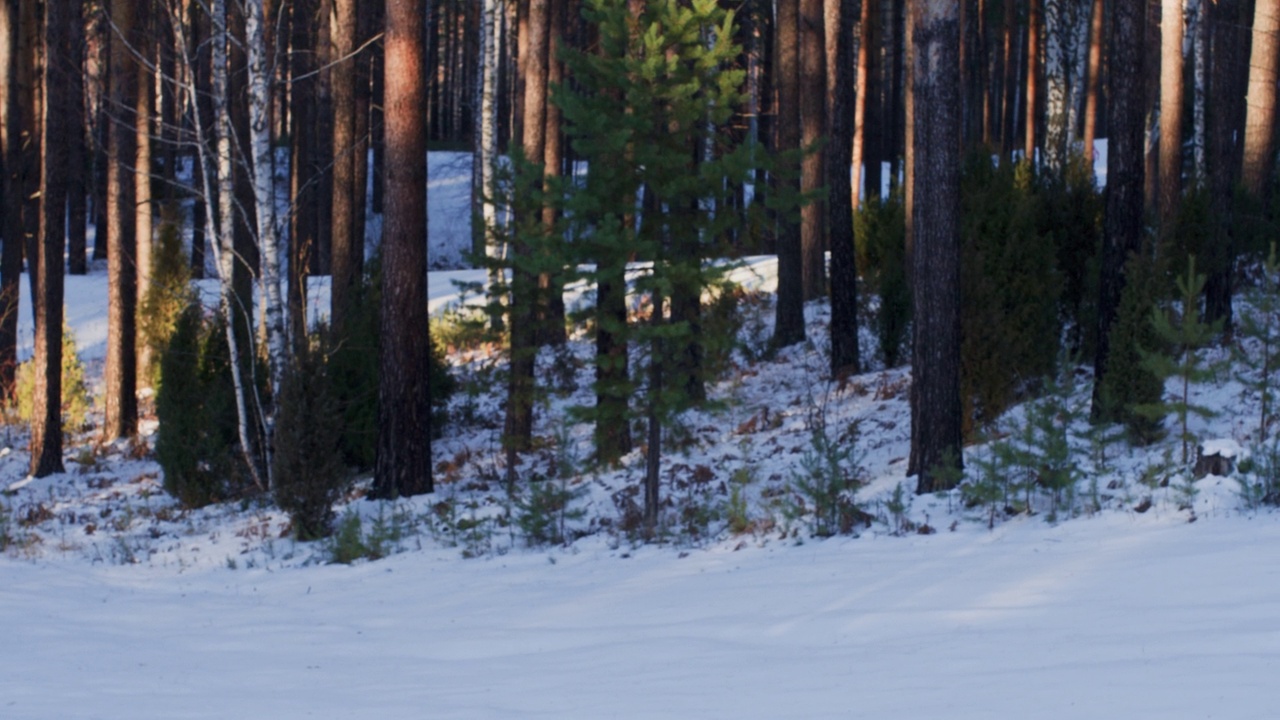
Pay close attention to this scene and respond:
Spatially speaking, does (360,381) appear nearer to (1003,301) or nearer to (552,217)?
(552,217)

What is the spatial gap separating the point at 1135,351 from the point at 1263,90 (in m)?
5.77

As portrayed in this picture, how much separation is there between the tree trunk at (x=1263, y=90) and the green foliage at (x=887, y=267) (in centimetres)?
468

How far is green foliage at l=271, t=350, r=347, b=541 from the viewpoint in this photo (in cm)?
1138

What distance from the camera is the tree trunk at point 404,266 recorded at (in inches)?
474

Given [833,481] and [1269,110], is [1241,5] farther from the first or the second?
[833,481]

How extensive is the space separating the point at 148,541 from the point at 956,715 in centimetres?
967

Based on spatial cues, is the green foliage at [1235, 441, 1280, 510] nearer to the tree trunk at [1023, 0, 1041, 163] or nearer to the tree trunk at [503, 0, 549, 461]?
the tree trunk at [503, 0, 549, 461]

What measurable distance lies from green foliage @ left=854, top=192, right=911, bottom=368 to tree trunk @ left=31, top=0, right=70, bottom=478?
11.3 meters

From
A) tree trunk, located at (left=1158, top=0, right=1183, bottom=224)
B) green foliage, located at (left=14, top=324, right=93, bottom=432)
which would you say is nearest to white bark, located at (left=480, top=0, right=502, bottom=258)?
green foliage, located at (left=14, top=324, right=93, bottom=432)

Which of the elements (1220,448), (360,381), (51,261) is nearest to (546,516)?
(360,381)

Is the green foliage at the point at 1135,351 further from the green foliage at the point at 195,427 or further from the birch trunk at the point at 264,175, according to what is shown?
the green foliage at the point at 195,427

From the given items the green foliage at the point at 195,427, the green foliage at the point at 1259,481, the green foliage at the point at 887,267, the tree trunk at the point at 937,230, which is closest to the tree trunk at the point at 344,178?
the green foliage at the point at 195,427

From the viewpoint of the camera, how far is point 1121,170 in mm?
11273

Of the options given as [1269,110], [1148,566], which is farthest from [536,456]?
[1269,110]
